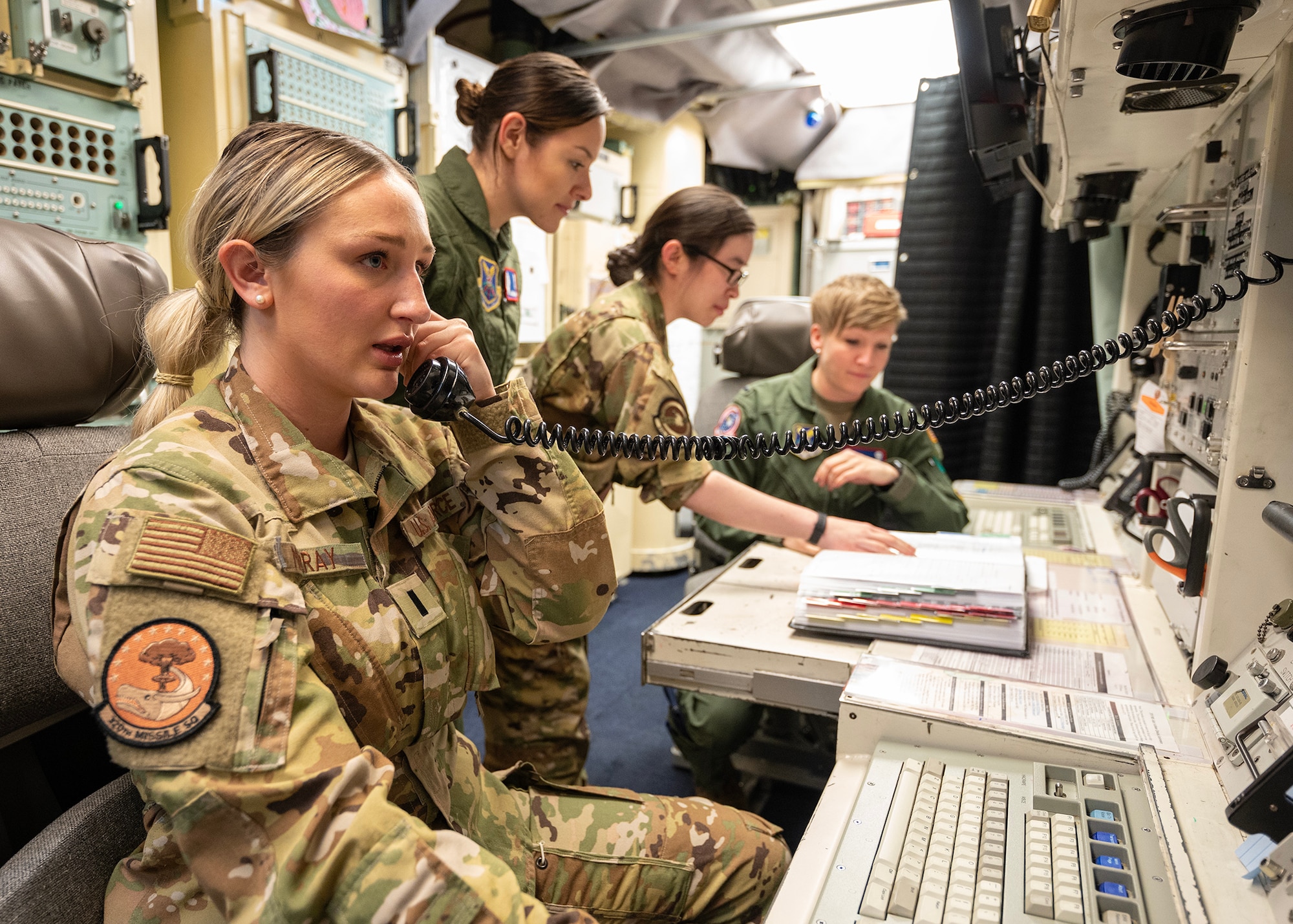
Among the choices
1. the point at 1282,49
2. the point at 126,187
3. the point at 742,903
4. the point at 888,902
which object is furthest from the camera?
the point at 126,187

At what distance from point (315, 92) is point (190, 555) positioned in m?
1.84

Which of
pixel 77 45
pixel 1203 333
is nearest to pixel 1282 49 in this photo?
pixel 1203 333

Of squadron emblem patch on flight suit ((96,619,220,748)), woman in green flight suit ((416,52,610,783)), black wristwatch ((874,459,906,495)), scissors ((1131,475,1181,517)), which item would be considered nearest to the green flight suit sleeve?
black wristwatch ((874,459,906,495))

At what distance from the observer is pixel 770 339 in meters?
2.47

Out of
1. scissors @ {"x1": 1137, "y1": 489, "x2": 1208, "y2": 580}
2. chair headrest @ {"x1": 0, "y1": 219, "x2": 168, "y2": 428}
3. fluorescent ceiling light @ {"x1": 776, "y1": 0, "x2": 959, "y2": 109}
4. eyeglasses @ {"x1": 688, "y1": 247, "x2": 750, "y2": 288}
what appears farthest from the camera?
fluorescent ceiling light @ {"x1": 776, "y1": 0, "x2": 959, "y2": 109}

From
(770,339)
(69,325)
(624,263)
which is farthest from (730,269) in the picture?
(69,325)

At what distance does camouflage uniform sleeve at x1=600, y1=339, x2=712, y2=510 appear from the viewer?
1352 mm

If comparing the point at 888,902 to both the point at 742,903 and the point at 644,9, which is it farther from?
the point at 644,9

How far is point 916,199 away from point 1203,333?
2.00 meters

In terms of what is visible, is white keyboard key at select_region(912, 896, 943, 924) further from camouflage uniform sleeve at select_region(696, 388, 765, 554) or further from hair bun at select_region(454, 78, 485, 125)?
hair bun at select_region(454, 78, 485, 125)

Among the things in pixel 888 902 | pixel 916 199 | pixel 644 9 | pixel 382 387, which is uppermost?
pixel 644 9

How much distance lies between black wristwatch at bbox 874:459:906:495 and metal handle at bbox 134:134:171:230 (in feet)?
5.30

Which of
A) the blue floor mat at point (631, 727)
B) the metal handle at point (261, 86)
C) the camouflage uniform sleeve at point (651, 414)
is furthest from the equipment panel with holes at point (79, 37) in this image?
the blue floor mat at point (631, 727)

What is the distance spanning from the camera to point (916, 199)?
9.55 ft
